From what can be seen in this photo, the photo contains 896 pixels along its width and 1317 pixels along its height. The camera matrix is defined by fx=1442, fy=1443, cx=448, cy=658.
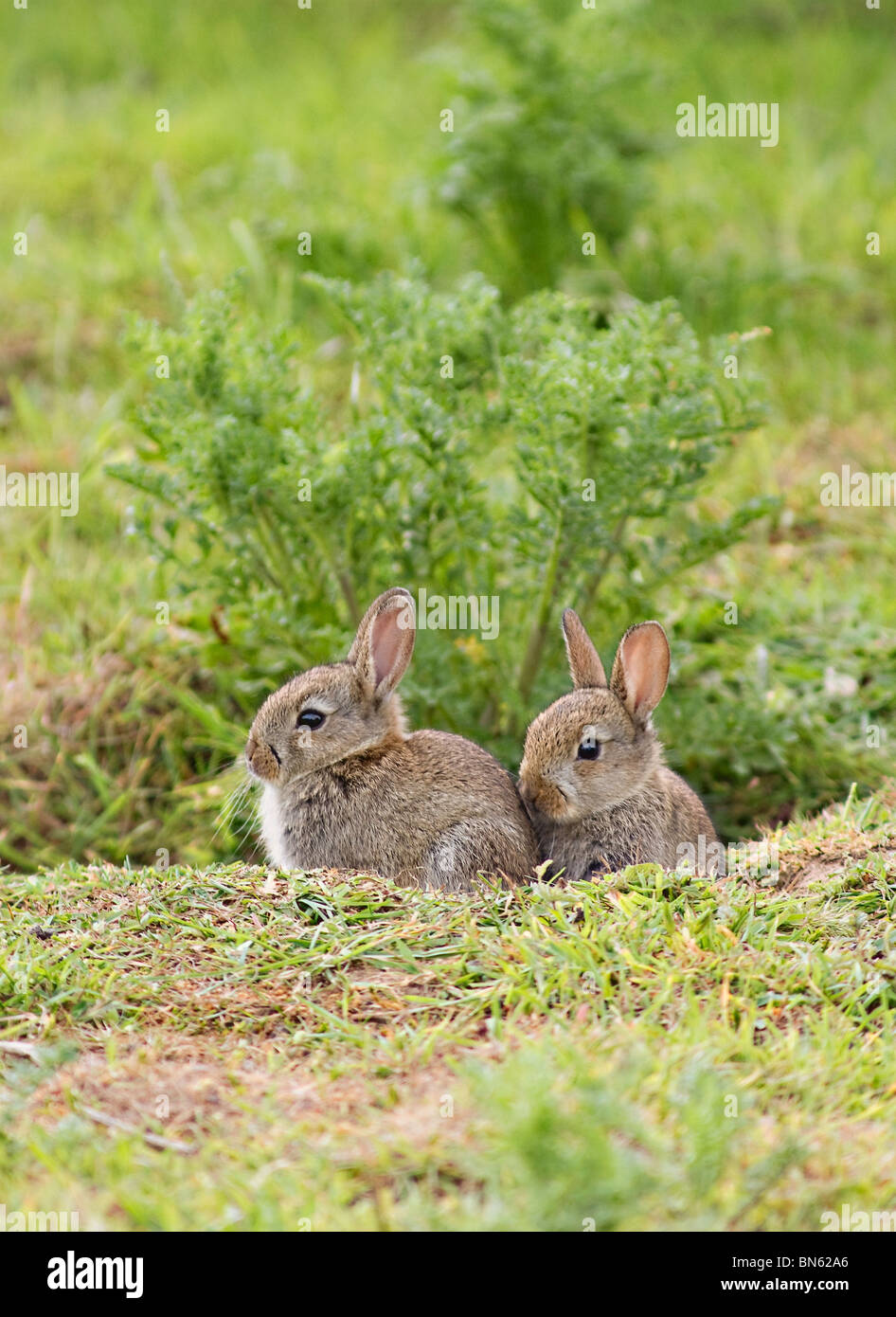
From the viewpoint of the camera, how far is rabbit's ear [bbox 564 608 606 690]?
17.2ft

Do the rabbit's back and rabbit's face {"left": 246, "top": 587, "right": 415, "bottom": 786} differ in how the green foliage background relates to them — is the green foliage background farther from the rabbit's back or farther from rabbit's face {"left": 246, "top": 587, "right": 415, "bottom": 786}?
the rabbit's back

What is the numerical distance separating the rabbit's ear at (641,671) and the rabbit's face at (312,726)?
90 centimetres

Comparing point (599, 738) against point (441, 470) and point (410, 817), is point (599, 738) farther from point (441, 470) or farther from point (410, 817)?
point (441, 470)

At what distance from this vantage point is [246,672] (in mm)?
6117

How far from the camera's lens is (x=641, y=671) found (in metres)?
5.21

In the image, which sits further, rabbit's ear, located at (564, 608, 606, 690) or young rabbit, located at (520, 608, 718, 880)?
rabbit's ear, located at (564, 608, 606, 690)

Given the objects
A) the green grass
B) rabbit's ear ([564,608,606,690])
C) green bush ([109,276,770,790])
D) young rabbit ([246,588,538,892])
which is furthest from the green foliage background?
the green grass

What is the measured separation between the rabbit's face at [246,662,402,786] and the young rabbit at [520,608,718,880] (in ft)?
2.07

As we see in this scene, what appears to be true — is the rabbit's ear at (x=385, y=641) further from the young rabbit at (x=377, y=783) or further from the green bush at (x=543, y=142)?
the green bush at (x=543, y=142)

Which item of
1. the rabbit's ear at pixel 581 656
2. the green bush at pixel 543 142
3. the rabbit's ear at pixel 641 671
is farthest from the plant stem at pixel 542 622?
the green bush at pixel 543 142

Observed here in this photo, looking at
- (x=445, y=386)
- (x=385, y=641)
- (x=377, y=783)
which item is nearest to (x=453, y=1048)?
(x=377, y=783)

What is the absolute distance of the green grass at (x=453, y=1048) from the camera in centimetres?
289
